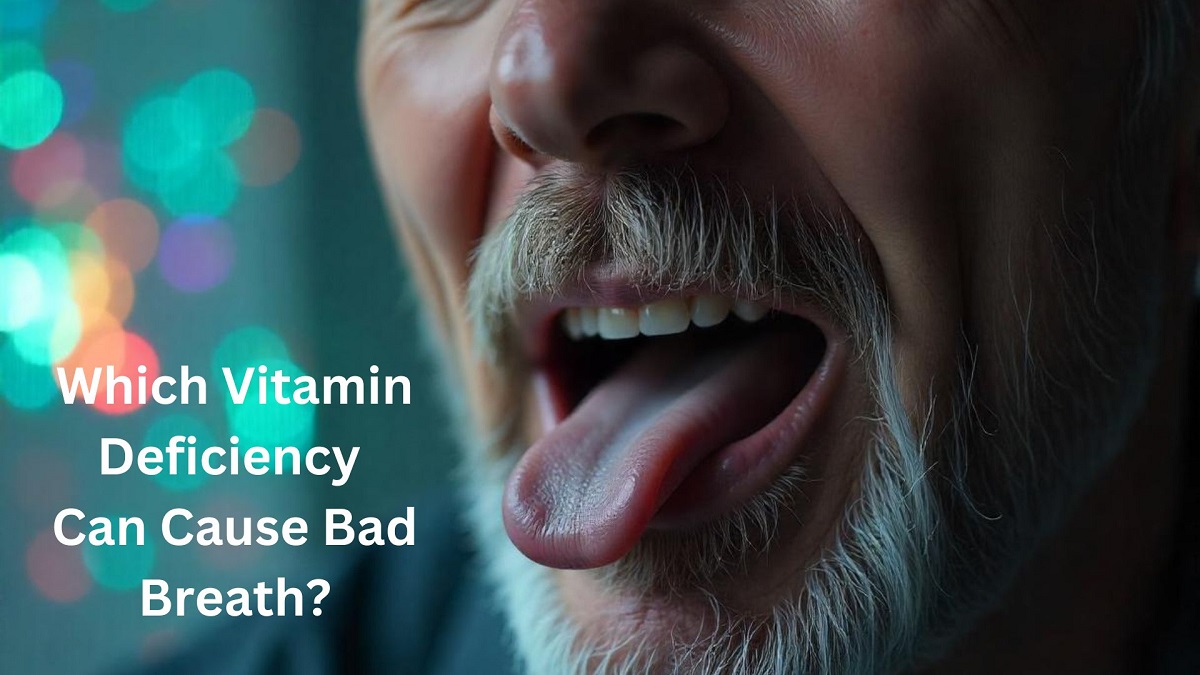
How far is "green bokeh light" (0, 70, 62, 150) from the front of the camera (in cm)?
84

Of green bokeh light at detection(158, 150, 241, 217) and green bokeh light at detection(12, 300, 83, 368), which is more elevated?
green bokeh light at detection(158, 150, 241, 217)

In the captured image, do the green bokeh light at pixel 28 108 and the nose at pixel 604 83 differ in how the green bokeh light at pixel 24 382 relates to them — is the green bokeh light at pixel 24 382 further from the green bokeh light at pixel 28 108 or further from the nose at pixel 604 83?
the nose at pixel 604 83

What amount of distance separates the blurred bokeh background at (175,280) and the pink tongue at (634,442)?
32cm

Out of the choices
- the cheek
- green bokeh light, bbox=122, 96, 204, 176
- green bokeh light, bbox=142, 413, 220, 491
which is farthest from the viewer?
green bokeh light, bbox=122, 96, 204, 176

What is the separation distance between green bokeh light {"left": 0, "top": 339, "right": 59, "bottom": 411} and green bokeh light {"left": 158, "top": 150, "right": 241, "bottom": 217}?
0.61 feet

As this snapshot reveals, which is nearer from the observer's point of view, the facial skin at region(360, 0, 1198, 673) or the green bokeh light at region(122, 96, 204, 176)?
the facial skin at region(360, 0, 1198, 673)

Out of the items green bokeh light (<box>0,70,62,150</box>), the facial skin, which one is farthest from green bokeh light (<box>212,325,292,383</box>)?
the facial skin

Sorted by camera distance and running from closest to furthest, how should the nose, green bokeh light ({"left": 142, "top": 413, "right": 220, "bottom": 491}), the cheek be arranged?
the nose, the cheek, green bokeh light ({"left": 142, "top": 413, "right": 220, "bottom": 491})

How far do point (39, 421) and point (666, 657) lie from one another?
587mm

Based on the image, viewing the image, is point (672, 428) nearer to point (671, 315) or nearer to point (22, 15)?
point (671, 315)

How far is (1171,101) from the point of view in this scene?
1.80 ft

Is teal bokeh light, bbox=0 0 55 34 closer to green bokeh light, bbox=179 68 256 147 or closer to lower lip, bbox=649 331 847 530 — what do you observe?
green bokeh light, bbox=179 68 256 147

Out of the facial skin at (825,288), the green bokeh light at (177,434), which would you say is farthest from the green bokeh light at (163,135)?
the facial skin at (825,288)

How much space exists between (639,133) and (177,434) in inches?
20.2
